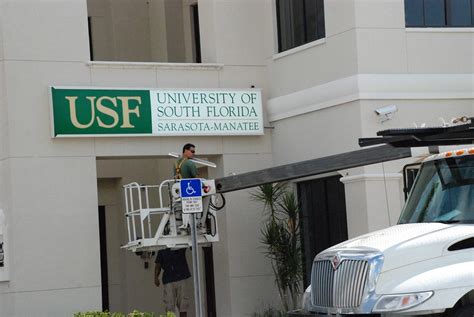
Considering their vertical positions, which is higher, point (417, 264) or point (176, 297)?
point (417, 264)

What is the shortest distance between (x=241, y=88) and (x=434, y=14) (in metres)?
3.78

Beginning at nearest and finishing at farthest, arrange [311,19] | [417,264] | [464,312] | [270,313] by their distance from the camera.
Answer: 1. [464,312]
2. [417,264]
3. [270,313]
4. [311,19]

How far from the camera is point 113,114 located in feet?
65.7

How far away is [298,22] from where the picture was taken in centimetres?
2111

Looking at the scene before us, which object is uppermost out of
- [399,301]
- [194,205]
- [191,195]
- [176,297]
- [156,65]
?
[156,65]

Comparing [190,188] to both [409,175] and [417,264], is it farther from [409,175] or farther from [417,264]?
[417,264]

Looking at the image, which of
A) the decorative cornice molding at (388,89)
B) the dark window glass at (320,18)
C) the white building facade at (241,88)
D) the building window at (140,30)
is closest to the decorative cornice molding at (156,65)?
the white building facade at (241,88)

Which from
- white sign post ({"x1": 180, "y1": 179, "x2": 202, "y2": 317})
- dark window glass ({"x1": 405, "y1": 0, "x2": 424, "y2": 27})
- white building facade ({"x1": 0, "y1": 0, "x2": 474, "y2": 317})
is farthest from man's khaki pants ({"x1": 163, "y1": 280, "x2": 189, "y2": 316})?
dark window glass ({"x1": 405, "y1": 0, "x2": 424, "y2": 27})

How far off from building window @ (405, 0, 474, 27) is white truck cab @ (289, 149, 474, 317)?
6478mm

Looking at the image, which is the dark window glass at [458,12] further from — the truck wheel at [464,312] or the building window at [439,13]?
the truck wheel at [464,312]

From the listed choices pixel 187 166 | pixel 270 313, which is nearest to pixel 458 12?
pixel 187 166

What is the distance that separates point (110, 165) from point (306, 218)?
5.04 meters

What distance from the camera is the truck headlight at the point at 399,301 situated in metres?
12.3

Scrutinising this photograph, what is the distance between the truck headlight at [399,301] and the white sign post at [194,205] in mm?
4108
